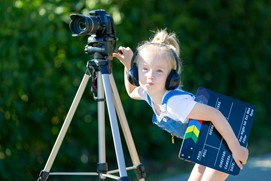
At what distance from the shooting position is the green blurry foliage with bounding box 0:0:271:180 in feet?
20.6

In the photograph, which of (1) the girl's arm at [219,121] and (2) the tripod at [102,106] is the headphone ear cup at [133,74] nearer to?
(2) the tripod at [102,106]

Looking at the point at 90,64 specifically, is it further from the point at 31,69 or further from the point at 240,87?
the point at 240,87

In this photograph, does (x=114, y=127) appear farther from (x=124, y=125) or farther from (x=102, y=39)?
(x=102, y=39)

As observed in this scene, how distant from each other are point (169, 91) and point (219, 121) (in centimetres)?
32

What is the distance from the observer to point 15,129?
247 inches

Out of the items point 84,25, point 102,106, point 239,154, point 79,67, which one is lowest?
point 239,154

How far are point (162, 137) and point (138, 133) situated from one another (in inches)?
10.6

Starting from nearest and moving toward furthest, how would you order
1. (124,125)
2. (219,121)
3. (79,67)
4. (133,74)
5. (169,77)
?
(219,121) → (169,77) → (133,74) → (124,125) → (79,67)

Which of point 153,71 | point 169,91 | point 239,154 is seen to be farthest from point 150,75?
point 239,154

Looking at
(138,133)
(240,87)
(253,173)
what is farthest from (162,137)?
(240,87)

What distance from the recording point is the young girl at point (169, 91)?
4.35 m

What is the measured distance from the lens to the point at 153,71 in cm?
445

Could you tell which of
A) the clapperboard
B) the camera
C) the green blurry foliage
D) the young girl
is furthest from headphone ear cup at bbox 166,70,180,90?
the green blurry foliage

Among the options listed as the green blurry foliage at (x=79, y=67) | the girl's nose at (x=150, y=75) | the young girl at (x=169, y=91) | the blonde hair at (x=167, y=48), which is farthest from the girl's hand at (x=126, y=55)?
the green blurry foliage at (x=79, y=67)
